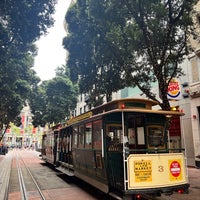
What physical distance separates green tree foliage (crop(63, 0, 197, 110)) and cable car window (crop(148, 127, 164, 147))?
6.06 feet

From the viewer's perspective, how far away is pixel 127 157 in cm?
646

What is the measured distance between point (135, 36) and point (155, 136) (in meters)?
5.16

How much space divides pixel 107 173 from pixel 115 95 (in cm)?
2040

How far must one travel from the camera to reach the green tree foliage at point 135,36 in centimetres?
1012

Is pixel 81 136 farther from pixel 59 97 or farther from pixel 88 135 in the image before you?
pixel 59 97

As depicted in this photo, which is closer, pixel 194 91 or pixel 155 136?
pixel 155 136

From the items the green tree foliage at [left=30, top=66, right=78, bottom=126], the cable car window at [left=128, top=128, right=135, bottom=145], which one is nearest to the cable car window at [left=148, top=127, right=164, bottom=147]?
the cable car window at [left=128, top=128, right=135, bottom=145]

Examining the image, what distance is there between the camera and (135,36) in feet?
36.7

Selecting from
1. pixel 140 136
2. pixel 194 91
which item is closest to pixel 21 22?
pixel 140 136

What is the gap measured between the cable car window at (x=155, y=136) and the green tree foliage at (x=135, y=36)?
72.7 inches

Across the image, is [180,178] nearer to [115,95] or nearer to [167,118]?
A: [167,118]

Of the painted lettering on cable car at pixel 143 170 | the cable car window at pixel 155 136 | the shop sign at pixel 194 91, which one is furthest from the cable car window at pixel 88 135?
the shop sign at pixel 194 91

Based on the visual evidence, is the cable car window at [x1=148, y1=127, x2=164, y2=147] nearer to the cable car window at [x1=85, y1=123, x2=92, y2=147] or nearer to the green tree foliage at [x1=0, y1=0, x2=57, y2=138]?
the cable car window at [x1=85, y1=123, x2=92, y2=147]

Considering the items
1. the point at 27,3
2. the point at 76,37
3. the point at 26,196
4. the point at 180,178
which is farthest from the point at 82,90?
the point at 180,178
